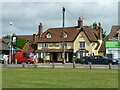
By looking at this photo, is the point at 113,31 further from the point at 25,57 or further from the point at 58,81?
the point at 58,81

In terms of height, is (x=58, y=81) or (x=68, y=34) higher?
(x=68, y=34)

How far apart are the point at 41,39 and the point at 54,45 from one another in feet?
14.7

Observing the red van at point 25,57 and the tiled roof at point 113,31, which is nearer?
the red van at point 25,57

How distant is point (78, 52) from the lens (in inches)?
2557

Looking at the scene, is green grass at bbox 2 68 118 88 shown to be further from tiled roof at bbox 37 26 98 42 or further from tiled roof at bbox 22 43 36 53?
tiled roof at bbox 22 43 36 53

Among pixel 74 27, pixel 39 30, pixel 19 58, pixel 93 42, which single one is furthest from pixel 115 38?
pixel 19 58

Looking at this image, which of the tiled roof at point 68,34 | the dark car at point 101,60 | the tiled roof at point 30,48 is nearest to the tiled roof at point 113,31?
the tiled roof at point 68,34

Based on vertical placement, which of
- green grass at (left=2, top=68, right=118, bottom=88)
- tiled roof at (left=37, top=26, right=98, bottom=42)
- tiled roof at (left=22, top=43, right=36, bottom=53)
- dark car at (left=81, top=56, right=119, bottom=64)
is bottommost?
green grass at (left=2, top=68, right=118, bottom=88)

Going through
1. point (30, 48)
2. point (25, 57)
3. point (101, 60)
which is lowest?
point (101, 60)

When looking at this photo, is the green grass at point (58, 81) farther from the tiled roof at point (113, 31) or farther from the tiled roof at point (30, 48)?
the tiled roof at point (30, 48)

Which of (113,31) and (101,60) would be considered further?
(113,31)

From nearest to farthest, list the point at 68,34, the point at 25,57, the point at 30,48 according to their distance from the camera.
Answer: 1. the point at 25,57
2. the point at 68,34
3. the point at 30,48

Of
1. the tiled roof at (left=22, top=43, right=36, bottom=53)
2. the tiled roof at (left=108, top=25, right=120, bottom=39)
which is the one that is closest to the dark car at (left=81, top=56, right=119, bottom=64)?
the tiled roof at (left=108, top=25, right=120, bottom=39)

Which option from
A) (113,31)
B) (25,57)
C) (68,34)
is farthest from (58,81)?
(113,31)
